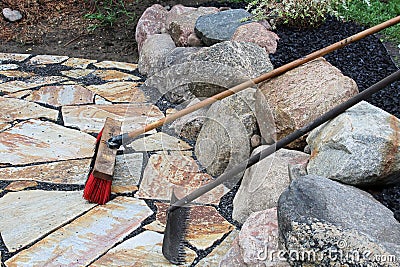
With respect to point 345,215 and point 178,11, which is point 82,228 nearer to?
point 345,215

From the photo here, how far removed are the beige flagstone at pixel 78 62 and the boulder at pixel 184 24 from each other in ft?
2.81

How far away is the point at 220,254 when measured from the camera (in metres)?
2.49

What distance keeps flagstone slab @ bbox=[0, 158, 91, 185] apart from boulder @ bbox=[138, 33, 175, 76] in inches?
54.4

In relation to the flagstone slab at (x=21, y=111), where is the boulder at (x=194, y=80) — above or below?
above

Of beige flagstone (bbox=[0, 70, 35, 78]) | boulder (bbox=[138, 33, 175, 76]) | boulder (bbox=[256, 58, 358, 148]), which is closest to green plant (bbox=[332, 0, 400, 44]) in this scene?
boulder (bbox=[256, 58, 358, 148])

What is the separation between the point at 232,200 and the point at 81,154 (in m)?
1.08

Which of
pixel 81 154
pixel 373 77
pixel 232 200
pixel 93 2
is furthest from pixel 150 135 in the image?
pixel 93 2

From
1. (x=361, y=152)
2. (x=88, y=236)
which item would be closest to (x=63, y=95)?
(x=88, y=236)

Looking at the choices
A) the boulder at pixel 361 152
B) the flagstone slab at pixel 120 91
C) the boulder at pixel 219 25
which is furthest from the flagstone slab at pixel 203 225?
the boulder at pixel 219 25

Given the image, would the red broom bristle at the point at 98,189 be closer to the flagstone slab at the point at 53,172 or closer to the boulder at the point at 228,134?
the flagstone slab at the point at 53,172

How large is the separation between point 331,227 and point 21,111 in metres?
2.82

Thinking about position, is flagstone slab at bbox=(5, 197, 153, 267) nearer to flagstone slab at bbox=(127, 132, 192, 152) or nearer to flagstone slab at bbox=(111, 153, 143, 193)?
flagstone slab at bbox=(111, 153, 143, 193)

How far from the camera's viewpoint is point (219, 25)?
170 inches

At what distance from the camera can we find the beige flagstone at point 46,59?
504 centimetres
